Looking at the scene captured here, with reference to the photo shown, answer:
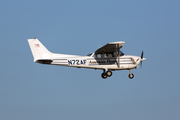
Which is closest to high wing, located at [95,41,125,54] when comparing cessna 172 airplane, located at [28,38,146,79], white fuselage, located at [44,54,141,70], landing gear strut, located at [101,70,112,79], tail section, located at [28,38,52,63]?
cessna 172 airplane, located at [28,38,146,79]

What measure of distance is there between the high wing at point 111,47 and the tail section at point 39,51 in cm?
458

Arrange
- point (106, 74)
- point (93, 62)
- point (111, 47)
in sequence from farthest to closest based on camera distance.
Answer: point (106, 74)
point (93, 62)
point (111, 47)

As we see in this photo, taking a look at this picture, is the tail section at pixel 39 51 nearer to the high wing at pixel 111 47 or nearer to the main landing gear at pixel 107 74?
the high wing at pixel 111 47

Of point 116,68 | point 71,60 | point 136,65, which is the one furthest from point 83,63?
point 136,65

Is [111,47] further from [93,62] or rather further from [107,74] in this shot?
[107,74]

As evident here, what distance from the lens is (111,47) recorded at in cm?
2719

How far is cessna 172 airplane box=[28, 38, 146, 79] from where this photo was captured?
28.4m

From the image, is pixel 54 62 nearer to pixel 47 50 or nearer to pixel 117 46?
pixel 47 50

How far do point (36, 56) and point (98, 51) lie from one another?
5722 mm

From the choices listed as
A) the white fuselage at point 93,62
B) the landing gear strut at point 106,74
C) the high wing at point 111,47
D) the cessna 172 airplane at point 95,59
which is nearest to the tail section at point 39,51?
the cessna 172 airplane at point 95,59

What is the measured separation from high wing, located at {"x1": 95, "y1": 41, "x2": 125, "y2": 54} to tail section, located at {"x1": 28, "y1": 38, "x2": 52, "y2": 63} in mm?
4583

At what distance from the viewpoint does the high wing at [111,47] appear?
25883 millimetres

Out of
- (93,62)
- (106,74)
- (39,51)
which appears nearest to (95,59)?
(93,62)

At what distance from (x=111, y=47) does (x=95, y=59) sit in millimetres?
2193
